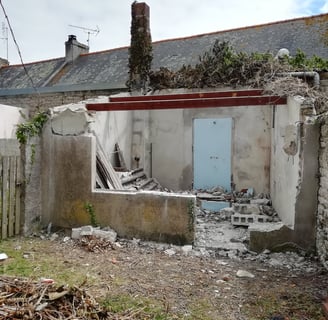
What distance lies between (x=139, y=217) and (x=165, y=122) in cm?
508

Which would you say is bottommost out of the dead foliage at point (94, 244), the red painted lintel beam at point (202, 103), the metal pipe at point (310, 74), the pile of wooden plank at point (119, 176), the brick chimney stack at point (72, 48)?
the dead foliage at point (94, 244)

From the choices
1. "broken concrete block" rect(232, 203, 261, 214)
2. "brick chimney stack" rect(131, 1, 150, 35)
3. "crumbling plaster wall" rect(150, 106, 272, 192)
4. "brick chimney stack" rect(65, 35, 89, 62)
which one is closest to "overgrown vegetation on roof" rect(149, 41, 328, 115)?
"crumbling plaster wall" rect(150, 106, 272, 192)

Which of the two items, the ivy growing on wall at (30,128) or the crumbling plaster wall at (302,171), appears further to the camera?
the ivy growing on wall at (30,128)

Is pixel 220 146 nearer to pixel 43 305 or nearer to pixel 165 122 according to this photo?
pixel 165 122

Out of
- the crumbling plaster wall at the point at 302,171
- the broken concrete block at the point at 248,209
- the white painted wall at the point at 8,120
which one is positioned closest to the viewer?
the crumbling plaster wall at the point at 302,171

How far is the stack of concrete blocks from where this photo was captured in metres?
7.14

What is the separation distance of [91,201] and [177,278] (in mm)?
2744

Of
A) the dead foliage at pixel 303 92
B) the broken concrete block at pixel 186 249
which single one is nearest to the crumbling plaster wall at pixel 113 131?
the broken concrete block at pixel 186 249

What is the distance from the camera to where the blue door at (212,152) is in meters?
9.69

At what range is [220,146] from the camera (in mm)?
9711

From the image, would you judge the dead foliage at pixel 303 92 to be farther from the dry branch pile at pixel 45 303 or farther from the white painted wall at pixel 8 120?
the white painted wall at pixel 8 120

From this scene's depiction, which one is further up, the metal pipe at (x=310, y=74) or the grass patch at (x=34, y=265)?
the metal pipe at (x=310, y=74)

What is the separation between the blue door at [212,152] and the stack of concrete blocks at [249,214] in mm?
1728

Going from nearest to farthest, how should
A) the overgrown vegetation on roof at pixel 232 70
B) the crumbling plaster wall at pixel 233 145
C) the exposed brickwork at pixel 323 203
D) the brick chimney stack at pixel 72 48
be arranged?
1. the exposed brickwork at pixel 323 203
2. the overgrown vegetation on roof at pixel 232 70
3. the crumbling plaster wall at pixel 233 145
4. the brick chimney stack at pixel 72 48
